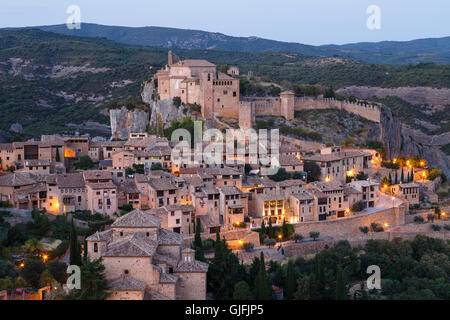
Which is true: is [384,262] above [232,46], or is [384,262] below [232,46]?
below

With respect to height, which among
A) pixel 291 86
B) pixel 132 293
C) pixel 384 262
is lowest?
pixel 384 262

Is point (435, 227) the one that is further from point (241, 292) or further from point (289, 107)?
point (241, 292)

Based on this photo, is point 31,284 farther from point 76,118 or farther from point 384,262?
point 76,118

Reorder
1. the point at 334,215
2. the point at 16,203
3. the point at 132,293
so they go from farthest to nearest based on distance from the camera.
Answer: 1. the point at 334,215
2. the point at 16,203
3. the point at 132,293

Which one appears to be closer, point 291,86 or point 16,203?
point 16,203

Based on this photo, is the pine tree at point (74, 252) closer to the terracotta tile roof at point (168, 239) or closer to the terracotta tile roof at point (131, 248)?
the terracotta tile roof at point (131, 248)

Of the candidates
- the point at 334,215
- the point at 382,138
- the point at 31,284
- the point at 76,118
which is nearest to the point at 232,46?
the point at 76,118
